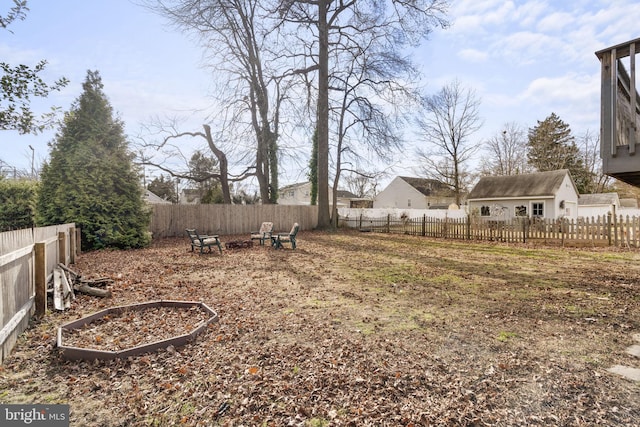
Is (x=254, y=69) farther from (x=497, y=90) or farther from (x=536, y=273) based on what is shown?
(x=536, y=273)

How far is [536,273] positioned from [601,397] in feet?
19.1

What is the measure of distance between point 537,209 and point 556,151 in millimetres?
17661

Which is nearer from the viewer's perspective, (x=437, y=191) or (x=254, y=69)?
(x=254, y=69)

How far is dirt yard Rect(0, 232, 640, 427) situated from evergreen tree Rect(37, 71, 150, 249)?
6211 mm

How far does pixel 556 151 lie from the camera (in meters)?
35.9

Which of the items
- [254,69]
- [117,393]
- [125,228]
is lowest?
[117,393]

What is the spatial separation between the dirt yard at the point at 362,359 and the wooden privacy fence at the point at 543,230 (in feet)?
21.4

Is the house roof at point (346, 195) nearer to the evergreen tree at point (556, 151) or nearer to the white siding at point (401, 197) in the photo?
the white siding at point (401, 197)

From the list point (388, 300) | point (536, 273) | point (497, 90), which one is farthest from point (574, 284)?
point (497, 90)

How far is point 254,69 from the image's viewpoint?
67.6 ft

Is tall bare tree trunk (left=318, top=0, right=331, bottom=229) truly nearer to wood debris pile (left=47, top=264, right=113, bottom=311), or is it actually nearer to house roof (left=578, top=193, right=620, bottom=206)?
wood debris pile (left=47, top=264, right=113, bottom=311)

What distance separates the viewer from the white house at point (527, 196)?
22.8 meters

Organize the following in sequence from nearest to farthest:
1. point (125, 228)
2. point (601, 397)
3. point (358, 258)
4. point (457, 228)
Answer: point (601, 397), point (358, 258), point (125, 228), point (457, 228)

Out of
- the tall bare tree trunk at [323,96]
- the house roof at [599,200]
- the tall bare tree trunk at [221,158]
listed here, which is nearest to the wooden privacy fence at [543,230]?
the tall bare tree trunk at [323,96]
